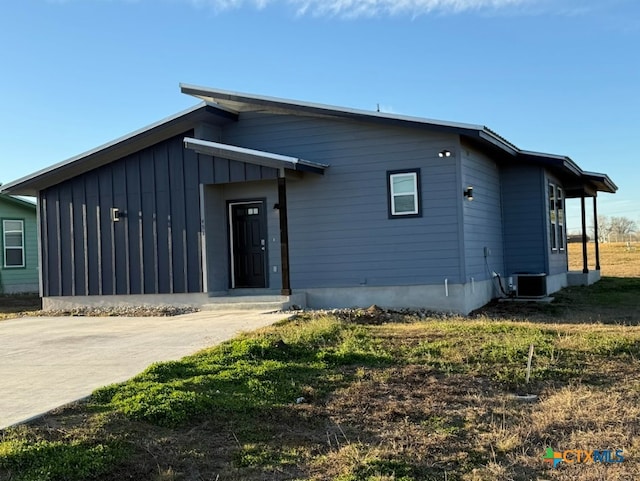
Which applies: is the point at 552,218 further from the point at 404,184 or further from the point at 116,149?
the point at 116,149

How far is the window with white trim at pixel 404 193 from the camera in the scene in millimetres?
12336

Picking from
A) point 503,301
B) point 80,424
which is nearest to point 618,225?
point 503,301

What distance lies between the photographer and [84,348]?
862 cm

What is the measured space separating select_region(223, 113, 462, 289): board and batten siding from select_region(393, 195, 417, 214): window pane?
0.19 m

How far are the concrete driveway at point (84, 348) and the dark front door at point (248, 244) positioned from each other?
1695 mm

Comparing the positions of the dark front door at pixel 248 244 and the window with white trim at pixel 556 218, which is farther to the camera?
the window with white trim at pixel 556 218

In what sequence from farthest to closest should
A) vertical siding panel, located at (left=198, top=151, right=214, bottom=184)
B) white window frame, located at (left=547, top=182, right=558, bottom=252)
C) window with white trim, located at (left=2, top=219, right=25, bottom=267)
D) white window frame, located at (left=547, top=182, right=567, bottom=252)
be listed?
window with white trim, located at (left=2, top=219, right=25, bottom=267) < white window frame, located at (left=547, top=182, right=567, bottom=252) < white window frame, located at (left=547, top=182, right=558, bottom=252) < vertical siding panel, located at (left=198, top=151, right=214, bottom=184)

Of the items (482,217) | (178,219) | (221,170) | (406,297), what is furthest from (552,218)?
(178,219)

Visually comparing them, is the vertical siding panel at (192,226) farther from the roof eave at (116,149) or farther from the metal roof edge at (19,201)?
the metal roof edge at (19,201)

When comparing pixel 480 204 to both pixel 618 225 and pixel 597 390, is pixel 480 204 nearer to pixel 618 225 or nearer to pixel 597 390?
pixel 597 390

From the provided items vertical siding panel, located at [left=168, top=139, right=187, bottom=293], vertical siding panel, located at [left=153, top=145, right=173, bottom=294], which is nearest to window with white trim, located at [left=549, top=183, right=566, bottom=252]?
vertical siding panel, located at [left=168, top=139, right=187, bottom=293]

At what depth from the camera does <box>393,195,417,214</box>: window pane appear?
12.4 meters
